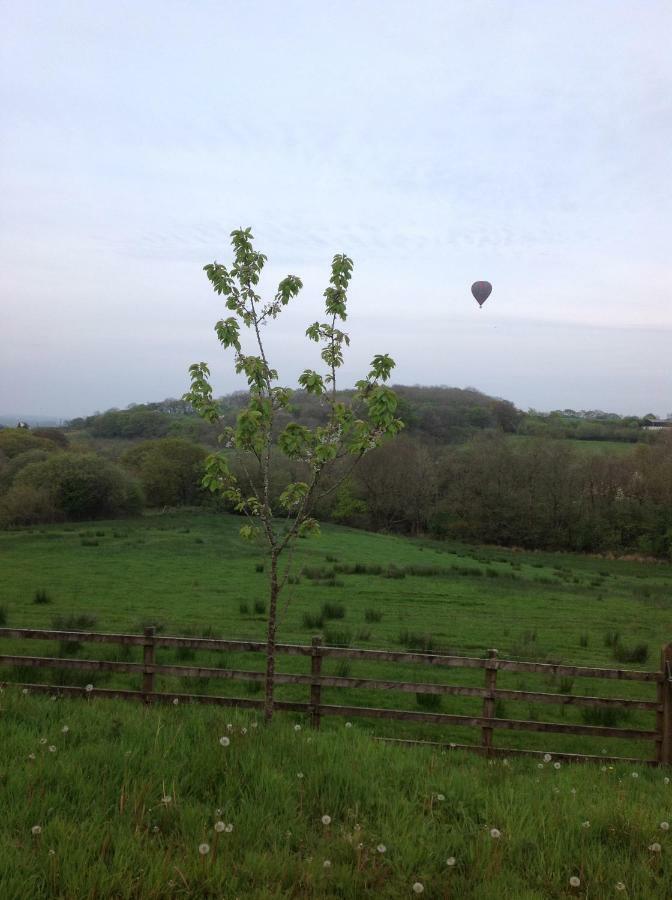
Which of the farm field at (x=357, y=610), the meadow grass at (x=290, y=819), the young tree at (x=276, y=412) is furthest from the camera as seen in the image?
the farm field at (x=357, y=610)

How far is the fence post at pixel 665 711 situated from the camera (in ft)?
24.3

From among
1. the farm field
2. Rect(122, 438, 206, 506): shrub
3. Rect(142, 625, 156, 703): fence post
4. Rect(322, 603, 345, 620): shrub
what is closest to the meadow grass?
Rect(142, 625, 156, 703): fence post

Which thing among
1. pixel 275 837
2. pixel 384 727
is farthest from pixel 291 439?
pixel 384 727

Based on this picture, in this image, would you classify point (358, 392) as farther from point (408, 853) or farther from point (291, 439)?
point (408, 853)

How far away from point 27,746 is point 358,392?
14.1ft

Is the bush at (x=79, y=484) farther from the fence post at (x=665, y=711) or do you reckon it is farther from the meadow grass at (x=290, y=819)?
the fence post at (x=665, y=711)

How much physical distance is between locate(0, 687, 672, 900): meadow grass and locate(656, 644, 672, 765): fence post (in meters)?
0.98

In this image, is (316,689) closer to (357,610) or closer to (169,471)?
(357,610)

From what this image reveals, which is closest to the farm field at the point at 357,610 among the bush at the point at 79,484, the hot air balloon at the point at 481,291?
the bush at the point at 79,484

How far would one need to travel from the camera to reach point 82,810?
15.3 ft

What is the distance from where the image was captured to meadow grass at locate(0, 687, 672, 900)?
412 cm

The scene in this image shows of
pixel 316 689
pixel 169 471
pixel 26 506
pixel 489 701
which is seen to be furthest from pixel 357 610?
pixel 169 471

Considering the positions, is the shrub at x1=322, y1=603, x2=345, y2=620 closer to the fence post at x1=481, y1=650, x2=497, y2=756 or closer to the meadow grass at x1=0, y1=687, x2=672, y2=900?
the fence post at x1=481, y1=650, x2=497, y2=756

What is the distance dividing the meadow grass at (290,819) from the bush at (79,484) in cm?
3784
